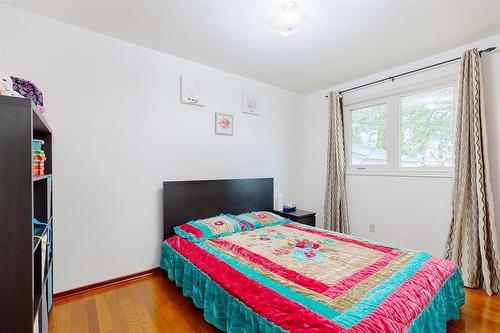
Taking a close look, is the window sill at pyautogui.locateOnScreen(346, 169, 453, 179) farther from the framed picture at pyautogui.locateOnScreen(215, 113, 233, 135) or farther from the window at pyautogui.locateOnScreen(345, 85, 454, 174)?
the framed picture at pyautogui.locateOnScreen(215, 113, 233, 135)

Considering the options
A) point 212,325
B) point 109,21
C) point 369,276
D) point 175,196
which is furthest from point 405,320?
point 109,21

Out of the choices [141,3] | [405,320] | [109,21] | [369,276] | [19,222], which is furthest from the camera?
[109,21]

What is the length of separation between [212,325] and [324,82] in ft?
10.9

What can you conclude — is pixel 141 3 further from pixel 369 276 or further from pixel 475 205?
pixel 475 205

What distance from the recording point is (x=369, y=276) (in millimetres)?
1575

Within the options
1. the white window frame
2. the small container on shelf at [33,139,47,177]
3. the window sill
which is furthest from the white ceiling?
the window sill

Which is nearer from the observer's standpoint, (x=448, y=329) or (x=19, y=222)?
(x=19, y=222)

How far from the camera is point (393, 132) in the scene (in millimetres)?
3131

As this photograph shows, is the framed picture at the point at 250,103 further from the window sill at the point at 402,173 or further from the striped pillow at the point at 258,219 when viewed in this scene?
the window sill at the point at 402,173

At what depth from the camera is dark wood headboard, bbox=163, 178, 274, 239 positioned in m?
2.59

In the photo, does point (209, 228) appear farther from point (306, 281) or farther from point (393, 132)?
point (393, 132)

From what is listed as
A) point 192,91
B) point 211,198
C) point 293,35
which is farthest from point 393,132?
point 192,91

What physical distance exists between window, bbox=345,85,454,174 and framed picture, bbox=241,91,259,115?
1.38m

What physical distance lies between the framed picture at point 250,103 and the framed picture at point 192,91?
0.61 metres
